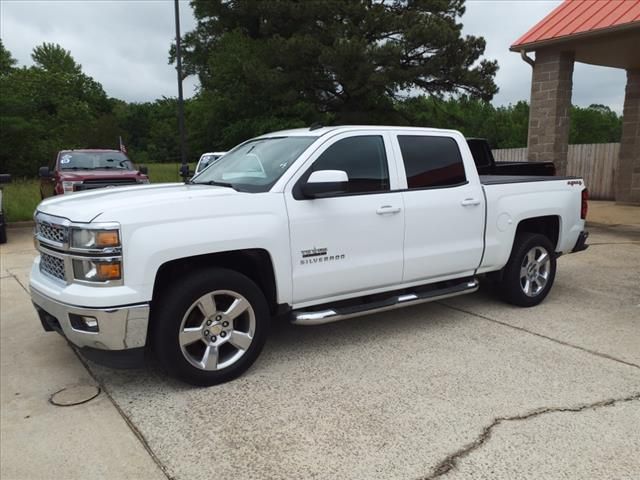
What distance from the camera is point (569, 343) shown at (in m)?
4.59

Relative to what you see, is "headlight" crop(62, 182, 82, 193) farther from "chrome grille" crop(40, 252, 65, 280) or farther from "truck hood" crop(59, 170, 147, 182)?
Answer: "chrome grille" crop(40, 252, 65, 280)

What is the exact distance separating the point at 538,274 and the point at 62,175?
942 centimetres

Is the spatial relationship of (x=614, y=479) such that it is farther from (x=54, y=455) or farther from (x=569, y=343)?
(x=54, y=455)

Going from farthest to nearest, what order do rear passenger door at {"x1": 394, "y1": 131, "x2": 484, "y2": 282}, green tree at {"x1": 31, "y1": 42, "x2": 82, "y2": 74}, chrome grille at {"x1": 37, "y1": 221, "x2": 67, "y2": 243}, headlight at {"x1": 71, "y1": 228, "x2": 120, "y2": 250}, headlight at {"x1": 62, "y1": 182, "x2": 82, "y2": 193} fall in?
green tree at {"x1": 31, "y1": 42, "x2": 82, "y2": 74} → headlight at {"x1": 62, "y1": 182, "x2": 82, "y2": 193} → rear passenger door at {"x1": 394, "y1": 131, "x2": 484, "y2": 282} → chrome grille at {"x1": 37, "y1": 221, "x2": 67, "y2": 243} → headlight at {"x1": 71, "y1": 228, "x2": 120, "y2": 250}

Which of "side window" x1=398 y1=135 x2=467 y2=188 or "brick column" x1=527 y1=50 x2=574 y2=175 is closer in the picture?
"side window" x1=398 y1=135 x2=467 y2=188

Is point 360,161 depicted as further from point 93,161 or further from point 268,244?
point 93,161

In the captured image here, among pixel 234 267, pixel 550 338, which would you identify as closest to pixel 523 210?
pixel 550 338

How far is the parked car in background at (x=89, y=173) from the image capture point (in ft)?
35.0

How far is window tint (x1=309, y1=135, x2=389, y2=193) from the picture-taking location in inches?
172

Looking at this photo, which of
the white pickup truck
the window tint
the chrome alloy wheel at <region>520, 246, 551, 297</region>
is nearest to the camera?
the white pickup truck

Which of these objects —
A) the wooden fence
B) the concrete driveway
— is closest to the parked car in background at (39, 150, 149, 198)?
the concrete driveway

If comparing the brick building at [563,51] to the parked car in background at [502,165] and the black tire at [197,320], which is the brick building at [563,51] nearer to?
the parked car in background at [502,165]

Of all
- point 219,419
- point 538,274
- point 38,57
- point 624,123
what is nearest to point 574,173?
point 624,123

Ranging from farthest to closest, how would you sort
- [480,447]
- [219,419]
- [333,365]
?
1. [333,365]
2. [219,419]
3. [480,447]
